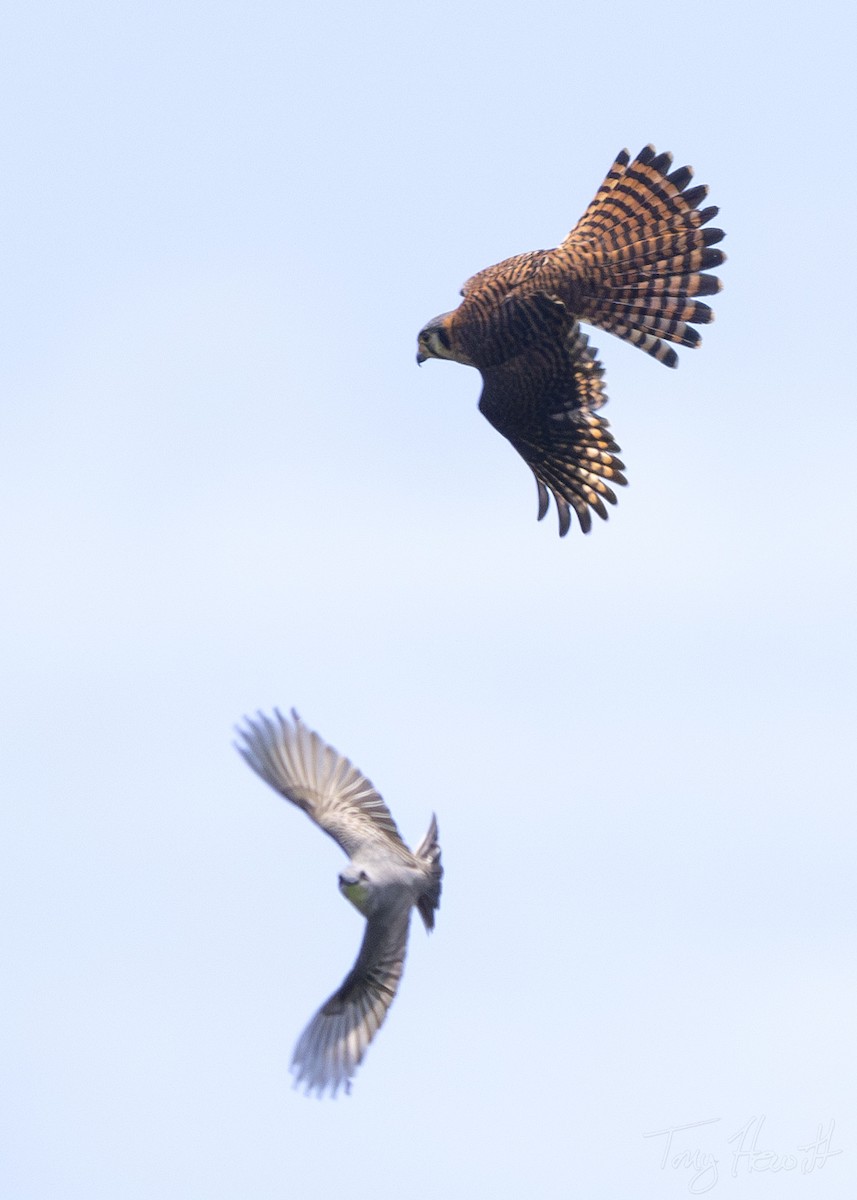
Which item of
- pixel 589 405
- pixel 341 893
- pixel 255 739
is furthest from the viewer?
pixel 589 405

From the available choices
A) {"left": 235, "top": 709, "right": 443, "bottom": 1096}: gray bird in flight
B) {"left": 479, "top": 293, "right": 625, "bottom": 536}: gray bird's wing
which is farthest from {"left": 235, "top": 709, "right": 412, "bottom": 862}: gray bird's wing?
{"left": 479, "top": 293, "right": 625, "bottom": 536}: gray bird's wing

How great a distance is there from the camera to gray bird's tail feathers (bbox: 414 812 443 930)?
84.6 feet

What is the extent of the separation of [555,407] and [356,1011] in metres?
6.30

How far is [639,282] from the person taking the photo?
91.5 ft

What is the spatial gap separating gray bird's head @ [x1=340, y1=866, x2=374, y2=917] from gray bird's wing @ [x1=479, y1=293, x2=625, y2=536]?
5.32 m

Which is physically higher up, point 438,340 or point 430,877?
point 438,340

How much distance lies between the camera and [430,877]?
25.8 meters

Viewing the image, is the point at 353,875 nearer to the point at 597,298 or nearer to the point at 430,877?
the point at 430,877

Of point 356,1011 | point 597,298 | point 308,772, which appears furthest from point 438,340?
point 356,1011

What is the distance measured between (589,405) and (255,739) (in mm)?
4552

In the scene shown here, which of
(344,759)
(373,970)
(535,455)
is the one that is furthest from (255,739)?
(535,455)

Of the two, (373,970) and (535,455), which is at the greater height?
(535,455)

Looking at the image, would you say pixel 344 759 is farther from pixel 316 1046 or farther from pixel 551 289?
pixel 551 289

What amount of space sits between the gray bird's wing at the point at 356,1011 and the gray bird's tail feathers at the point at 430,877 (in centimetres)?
73
